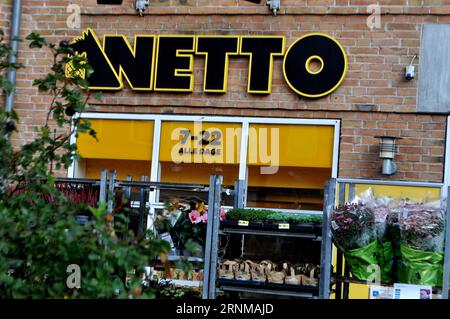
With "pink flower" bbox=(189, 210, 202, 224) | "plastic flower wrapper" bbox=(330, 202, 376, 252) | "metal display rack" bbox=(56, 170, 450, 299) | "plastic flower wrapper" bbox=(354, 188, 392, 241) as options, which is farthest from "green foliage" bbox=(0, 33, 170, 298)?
"pink flower" bbox=(189, 210, 202, 224)

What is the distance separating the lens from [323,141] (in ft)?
25.0

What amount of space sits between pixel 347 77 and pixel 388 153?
0.91 metres

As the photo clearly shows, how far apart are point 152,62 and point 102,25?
2.49ft

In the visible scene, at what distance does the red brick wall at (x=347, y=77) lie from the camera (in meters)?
7.46

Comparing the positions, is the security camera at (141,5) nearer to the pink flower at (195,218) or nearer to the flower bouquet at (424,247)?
the pink flower at (195,218)

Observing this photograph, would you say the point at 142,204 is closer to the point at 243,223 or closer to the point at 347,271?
the point at 243,223

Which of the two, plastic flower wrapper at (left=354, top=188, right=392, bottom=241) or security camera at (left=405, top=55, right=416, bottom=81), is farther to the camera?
security camera at (left=405, top=55, right=416, bottom=81)

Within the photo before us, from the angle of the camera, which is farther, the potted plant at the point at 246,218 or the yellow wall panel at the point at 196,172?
the yellow wall panel at the point at 196,172

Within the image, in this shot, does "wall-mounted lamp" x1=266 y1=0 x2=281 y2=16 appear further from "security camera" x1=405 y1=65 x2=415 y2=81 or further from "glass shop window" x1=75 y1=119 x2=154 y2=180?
"glass shop window" x1=75 y1=119 x2=154 y2=180

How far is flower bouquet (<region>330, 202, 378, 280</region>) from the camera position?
5074mm

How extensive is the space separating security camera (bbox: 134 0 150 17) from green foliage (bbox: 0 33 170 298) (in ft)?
15.4

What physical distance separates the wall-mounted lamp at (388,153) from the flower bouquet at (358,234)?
2.24m

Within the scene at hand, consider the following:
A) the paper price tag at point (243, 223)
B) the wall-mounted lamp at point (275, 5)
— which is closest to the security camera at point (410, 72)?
the wall-mounted lamp at point (275, 5)
